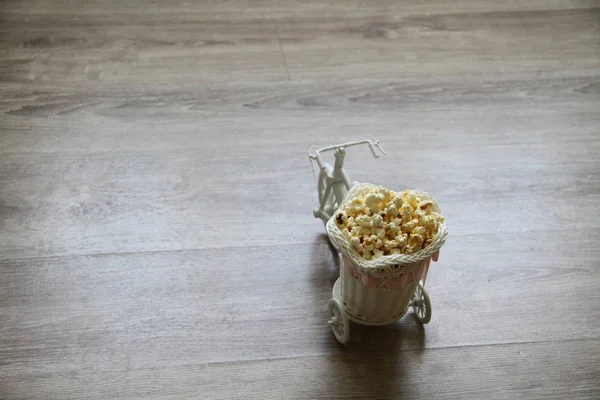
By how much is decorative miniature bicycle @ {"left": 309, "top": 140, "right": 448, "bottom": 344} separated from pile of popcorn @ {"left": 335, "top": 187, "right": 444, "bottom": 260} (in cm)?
1

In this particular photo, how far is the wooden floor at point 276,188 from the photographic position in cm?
130

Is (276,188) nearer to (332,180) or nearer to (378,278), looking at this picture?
(332,180)

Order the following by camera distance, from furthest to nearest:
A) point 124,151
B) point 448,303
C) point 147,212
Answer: point 124,151
point 147,212
point 448,303

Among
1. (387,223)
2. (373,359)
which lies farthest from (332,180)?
(373,359)

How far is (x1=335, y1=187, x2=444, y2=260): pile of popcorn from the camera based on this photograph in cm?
115

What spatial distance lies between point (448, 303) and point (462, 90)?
690 millimetres

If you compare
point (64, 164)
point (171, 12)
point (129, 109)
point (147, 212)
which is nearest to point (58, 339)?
point (147, 212)

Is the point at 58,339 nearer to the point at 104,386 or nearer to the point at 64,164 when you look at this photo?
the point at 104,386

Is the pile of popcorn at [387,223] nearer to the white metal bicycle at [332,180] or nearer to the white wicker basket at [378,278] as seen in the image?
the white wicker basket at [378,278]

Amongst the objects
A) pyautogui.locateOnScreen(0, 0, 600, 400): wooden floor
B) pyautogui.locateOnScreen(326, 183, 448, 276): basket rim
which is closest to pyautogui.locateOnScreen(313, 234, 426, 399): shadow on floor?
pyautogui.locateOnScreen(0, 0, 600, 400): wooden floor

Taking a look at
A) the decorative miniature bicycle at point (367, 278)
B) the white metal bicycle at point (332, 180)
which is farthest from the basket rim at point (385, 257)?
the white metal bicycle at point (332, 180)

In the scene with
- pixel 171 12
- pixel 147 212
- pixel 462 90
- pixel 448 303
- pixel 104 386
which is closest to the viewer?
pixel 104 386

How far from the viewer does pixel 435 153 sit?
5.58 ft

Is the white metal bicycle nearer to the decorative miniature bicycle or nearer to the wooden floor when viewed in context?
the decorative miniature bicycle
